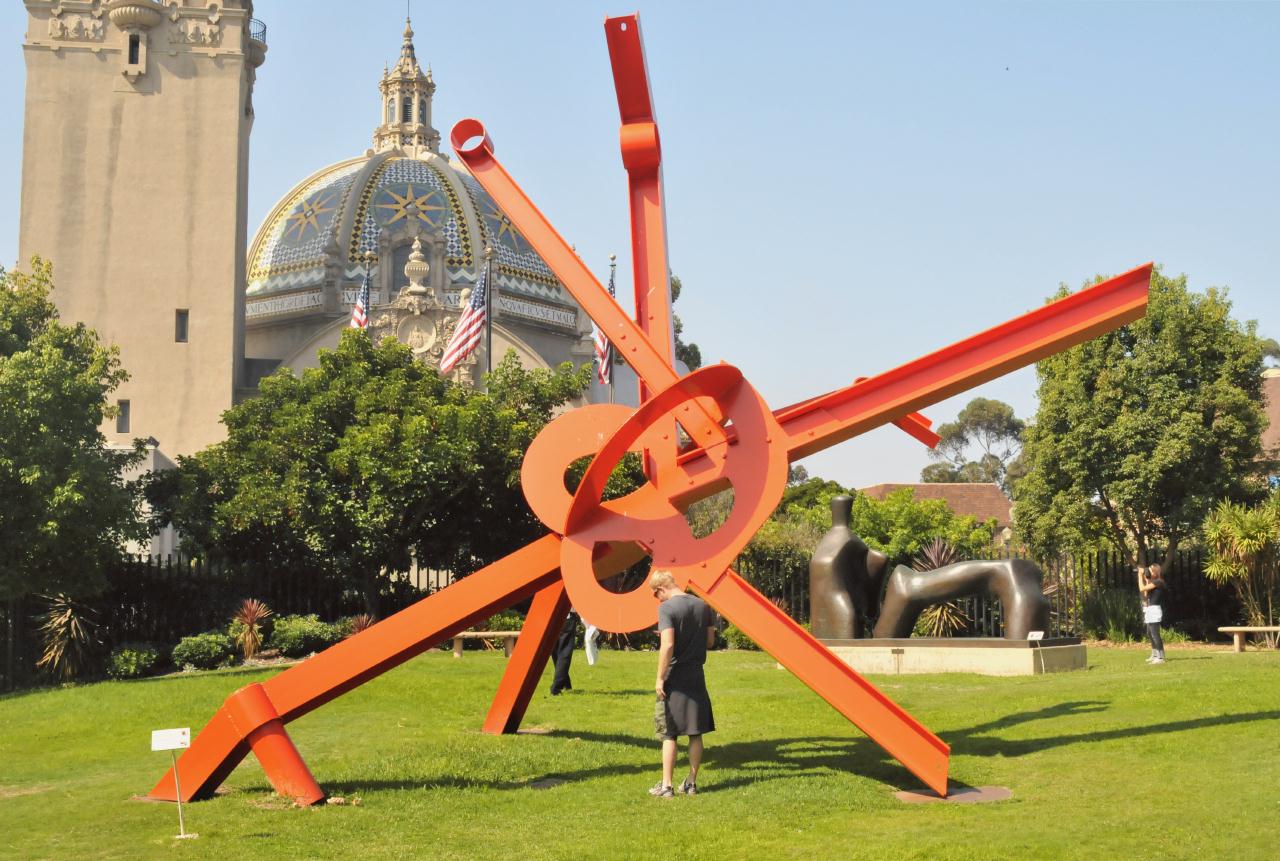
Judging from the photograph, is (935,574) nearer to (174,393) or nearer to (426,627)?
(426,627)

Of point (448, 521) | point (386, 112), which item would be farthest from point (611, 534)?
point (386, 112)

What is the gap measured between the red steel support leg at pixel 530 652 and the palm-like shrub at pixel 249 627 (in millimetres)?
12509

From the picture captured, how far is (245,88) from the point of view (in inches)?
1642

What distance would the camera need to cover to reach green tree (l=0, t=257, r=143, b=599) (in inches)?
906

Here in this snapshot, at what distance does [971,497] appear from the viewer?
68.8 m

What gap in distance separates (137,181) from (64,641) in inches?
Answer: 740

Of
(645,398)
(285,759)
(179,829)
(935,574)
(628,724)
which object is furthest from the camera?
(935,574)

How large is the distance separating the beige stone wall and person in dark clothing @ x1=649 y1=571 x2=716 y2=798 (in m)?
32.3

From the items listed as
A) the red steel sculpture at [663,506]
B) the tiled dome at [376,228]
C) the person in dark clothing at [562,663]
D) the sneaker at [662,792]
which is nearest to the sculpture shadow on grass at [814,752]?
the sneaker at [662,792]

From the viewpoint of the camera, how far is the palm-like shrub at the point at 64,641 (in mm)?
24672

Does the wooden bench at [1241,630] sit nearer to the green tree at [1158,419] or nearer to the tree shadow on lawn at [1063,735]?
the green tree at [1158,419]

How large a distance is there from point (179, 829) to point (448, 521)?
70.0 ft

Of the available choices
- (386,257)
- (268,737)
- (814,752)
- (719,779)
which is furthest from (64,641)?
(386,257)

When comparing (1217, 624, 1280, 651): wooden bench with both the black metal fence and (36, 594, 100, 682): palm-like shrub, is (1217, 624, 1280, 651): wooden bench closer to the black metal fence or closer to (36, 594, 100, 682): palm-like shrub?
the black metal fence
